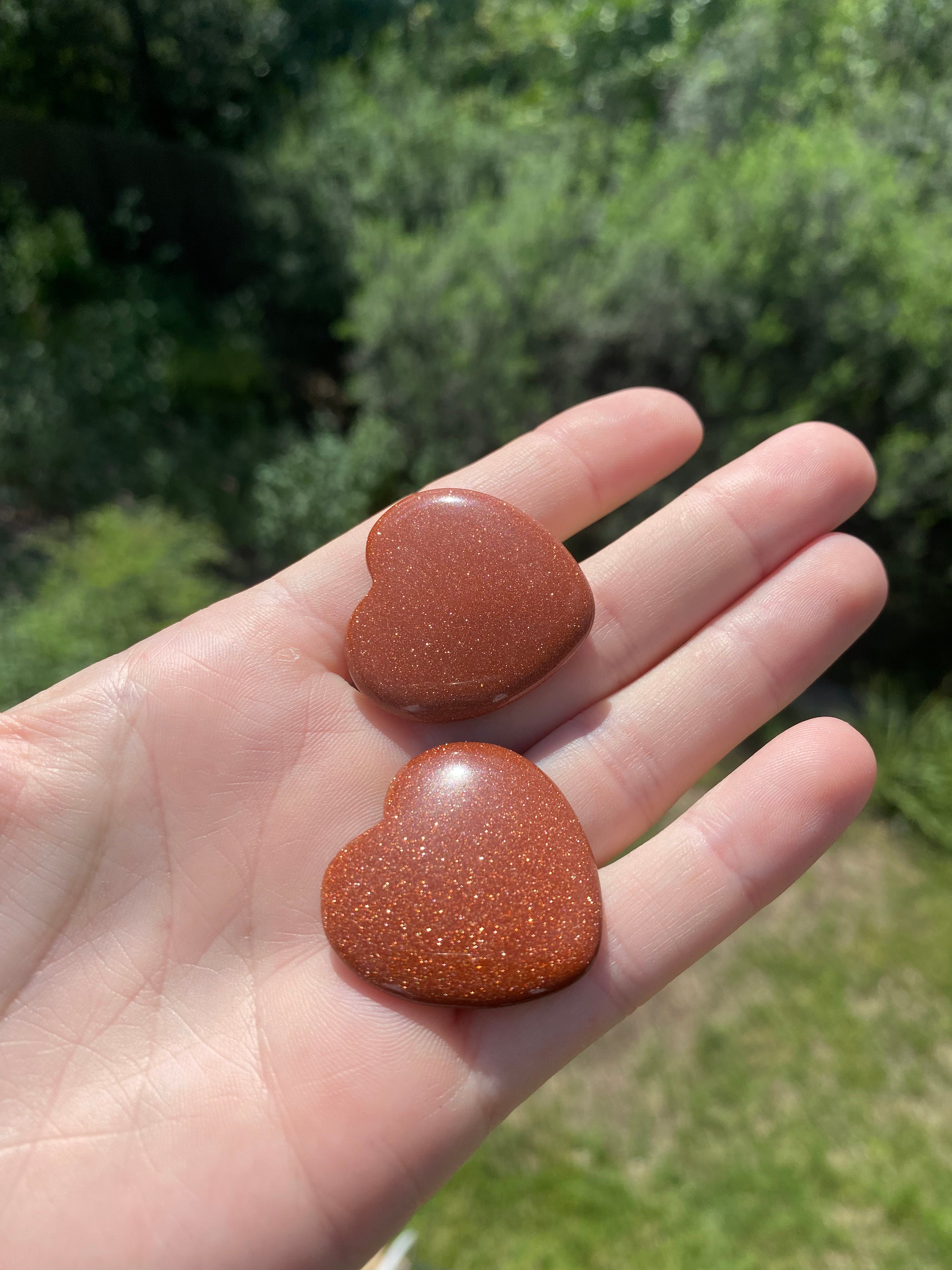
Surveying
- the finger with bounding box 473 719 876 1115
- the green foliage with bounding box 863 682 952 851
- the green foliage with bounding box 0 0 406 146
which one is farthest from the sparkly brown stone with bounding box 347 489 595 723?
the green foliage with bounding box 0 0 406 146

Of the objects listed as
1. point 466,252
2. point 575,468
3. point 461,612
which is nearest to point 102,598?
point 461,612

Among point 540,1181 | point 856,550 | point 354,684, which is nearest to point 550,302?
point 856,550

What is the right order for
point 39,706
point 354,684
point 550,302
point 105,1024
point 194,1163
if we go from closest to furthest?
point 194,1163
point 105,1024
point 39,706
point 354,684
point 550,302

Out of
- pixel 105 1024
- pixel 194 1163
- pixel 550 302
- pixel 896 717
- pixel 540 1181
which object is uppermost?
pixel 550 302

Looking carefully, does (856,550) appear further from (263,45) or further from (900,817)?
(263,45)

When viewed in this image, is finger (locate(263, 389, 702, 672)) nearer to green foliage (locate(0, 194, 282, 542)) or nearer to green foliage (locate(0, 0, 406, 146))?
green foliage (locate(0, 194, 282, 542))

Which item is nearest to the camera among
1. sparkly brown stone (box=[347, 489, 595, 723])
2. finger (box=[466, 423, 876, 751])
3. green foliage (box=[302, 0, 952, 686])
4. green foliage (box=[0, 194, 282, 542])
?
sparkly brown stone (box=[347, 489, 595, 723])

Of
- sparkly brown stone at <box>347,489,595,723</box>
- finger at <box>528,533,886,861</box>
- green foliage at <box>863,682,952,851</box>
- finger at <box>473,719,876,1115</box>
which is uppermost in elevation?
sparkly brown stone at <box>347,489,595,723</box>

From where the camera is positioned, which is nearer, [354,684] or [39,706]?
[39,706]
